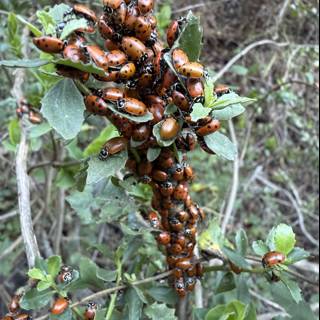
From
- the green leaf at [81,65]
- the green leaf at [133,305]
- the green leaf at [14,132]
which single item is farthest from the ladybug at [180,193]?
the green leaf at [14,132]

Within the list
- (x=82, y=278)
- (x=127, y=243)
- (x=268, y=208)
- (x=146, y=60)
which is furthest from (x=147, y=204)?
(x=268, y=208)

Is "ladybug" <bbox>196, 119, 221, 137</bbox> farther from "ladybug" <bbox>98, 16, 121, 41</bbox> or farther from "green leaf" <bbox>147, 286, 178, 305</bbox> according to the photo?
"green leaf" <bbox>147, 286, 178, 305</bbox>

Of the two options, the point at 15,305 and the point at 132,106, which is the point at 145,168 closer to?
the point at 132,106

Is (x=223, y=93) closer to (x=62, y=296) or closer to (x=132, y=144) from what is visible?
(x=132, y=144)

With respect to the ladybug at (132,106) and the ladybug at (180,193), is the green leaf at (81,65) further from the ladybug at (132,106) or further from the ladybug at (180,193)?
the ladybug at (180,193)

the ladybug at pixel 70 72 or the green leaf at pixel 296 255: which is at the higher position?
the ladybug at pixel 70 72

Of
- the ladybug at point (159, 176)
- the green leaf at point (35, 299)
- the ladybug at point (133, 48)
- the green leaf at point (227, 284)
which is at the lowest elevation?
the green leaf at point (227, 284)

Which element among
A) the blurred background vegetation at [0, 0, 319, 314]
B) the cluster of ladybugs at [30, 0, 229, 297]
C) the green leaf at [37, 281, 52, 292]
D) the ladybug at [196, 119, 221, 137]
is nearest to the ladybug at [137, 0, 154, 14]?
the cluster of ladybugs at [30, 0, 229, 297]
